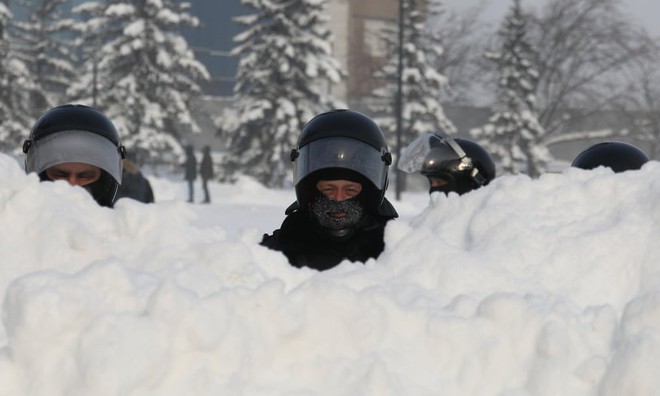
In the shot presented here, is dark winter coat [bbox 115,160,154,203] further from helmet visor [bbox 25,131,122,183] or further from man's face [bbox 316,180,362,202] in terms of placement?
man's face [bbox 316,180,362,202]

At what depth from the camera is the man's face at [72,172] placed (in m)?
4.73

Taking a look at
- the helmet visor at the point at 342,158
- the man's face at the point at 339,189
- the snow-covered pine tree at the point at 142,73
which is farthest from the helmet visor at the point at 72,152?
the snow-covered pine tree at the point at 142,73

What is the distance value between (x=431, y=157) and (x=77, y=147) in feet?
10.7

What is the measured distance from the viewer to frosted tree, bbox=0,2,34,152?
36438mm

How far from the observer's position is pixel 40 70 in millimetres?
42594

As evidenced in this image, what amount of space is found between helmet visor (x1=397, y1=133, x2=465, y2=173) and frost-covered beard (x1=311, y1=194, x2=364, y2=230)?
301 cm

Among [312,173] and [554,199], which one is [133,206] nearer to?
[554,199]

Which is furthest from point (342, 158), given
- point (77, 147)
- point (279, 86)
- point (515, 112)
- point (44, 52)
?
point (44, 52)

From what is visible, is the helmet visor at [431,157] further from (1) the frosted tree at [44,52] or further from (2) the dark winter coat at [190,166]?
(1) the frosted tree at [44,52]

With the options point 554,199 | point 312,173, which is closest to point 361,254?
point 312,173

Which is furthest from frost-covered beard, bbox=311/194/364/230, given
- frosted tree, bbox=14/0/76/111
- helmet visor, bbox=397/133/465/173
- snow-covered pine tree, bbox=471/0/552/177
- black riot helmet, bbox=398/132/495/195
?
frosted tree, bbox=14/0/76/111

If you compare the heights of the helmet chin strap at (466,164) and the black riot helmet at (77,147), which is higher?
the black riot helmet at (77,147)

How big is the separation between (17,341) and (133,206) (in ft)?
1.58

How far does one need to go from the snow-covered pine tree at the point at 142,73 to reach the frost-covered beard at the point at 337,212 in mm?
31482
